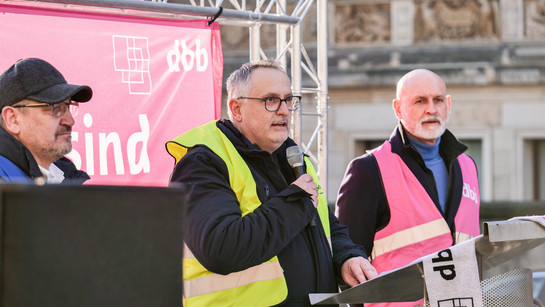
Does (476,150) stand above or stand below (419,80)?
below

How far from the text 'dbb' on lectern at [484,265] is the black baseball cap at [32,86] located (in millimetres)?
1142

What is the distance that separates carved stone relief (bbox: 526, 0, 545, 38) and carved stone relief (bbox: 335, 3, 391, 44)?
1.99 metres

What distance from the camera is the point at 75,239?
1.57 metres

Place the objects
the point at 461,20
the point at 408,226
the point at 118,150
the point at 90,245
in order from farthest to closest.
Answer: the point at 461,20 < the point at 118,150 < the point at 408,226 < the point at 90,245

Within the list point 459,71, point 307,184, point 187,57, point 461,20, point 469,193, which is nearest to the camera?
point 307,184

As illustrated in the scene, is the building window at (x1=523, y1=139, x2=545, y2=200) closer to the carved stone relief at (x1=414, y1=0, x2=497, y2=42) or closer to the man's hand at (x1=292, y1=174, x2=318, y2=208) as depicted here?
the carved stone relief at (x1=414, y1=0, x2=497, y2=42)

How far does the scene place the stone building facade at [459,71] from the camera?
12688mm

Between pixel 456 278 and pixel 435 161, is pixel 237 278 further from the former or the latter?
pixel 435 161

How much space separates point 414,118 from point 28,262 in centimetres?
321

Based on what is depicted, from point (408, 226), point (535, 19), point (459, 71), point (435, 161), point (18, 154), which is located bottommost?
point (408, 226)

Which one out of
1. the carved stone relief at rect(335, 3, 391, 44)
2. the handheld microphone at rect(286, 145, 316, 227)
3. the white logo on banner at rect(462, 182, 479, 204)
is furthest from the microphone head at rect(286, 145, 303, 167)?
the carved stone relief at rect(335, 3, 391, 44)

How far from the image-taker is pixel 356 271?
3.37 m

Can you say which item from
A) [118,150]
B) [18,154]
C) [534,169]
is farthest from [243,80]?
[534,169]

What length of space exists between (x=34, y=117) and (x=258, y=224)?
33.6 inches
